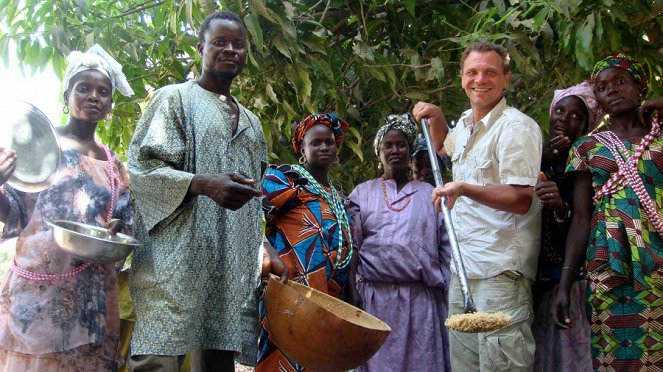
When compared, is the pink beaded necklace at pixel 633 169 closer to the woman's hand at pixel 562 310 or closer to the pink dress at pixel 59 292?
the woman's hand at pixel 562 310

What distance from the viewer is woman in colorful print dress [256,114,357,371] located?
3631mm

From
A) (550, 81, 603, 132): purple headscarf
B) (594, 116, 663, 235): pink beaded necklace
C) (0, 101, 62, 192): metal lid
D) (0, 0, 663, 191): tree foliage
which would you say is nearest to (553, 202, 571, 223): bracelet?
(594, 116, 663, 235): pink beaded necklace

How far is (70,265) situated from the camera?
3.13 meters

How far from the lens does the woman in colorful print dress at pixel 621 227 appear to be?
2.89 metres

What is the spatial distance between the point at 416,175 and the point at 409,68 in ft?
2.25

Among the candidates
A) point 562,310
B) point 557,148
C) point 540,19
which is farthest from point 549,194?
point 540,19

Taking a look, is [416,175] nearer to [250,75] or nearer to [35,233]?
[250,75]

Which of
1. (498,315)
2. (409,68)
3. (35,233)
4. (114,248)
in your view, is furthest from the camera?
(409,68)

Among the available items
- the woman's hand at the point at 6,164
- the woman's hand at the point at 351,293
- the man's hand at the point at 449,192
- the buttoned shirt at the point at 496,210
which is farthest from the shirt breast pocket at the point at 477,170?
the woman's hand at the point at 6,164

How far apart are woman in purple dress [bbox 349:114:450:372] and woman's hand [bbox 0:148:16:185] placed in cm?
189

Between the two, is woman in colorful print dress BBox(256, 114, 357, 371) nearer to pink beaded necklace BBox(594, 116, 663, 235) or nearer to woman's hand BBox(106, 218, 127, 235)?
woman's hand BBox(106, 218, 127, 235)

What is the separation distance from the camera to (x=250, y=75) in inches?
172

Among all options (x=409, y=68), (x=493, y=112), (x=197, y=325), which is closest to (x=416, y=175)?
(x=409, y=68)

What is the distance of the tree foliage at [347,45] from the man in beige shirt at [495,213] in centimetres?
59
